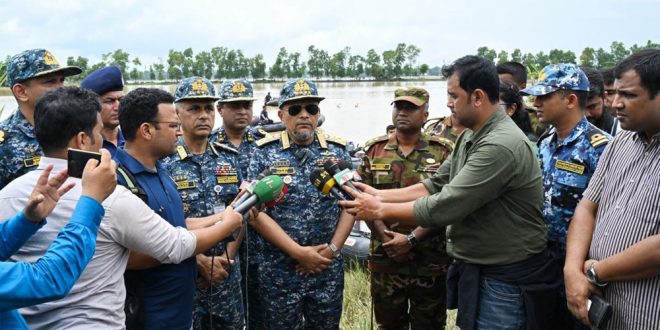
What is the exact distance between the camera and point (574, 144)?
3.18 m

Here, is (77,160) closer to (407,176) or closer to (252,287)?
(252,287)

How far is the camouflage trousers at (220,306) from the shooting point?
346cm

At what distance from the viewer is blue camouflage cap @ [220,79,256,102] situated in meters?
4.95

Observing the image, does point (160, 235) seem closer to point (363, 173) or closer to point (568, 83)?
point (363, 173)

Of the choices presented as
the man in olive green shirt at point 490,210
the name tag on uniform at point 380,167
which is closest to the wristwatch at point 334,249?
the name tag on uniform at point 380,167

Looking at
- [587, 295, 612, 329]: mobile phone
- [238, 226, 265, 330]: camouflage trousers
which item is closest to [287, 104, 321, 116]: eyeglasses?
[238, 226, 265, 330]: camouflage trousers

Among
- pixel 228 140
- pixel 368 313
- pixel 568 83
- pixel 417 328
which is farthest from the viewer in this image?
pixel 228 140

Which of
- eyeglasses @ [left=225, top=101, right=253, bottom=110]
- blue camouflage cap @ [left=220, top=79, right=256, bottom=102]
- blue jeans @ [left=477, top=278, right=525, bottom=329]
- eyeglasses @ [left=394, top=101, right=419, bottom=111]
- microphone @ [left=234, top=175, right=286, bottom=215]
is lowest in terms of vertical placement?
blue jeans @ [left=477, top=278, right=525, bottom=329]

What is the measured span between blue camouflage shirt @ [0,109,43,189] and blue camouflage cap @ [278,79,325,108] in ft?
5.38

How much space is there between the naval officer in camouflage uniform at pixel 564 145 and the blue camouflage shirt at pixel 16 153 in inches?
127

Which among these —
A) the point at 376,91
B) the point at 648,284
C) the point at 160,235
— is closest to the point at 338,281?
the point at 160,235

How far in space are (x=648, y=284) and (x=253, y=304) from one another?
103 inches

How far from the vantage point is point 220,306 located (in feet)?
11.4

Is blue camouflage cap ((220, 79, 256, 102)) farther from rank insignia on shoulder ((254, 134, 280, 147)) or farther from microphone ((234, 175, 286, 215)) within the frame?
microphone ((234, 175, 286, 215))
